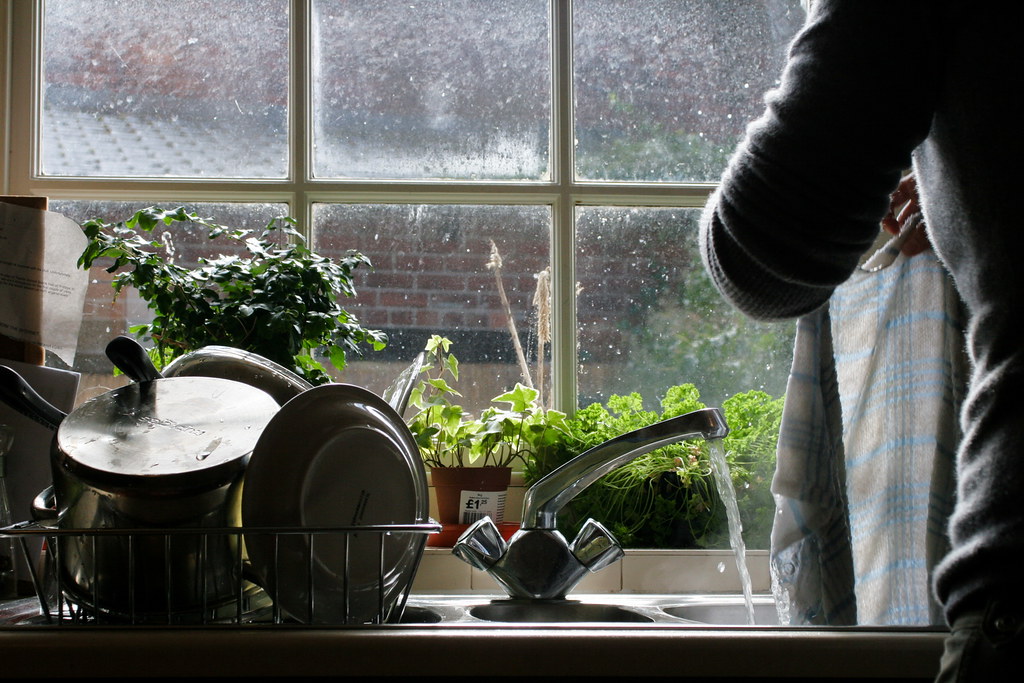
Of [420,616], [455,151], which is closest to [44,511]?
[420,616]

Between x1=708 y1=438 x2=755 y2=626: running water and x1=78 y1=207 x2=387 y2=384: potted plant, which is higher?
x1=78 y1=207 x2=387 y2=384: potted plant

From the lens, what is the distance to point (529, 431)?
5.37ft

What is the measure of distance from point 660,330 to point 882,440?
2.34 feet

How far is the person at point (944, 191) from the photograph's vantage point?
538mm

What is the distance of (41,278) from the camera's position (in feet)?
4.75

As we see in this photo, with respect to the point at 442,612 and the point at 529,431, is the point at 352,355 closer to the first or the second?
the point at 529,431

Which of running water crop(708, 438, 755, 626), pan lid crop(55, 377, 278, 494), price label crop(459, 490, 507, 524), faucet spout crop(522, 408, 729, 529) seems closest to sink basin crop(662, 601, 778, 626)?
running water crop(708, 438, 755, 626)

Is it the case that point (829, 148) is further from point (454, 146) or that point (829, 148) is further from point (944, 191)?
point (454, 146)

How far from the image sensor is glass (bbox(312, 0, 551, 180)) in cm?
184

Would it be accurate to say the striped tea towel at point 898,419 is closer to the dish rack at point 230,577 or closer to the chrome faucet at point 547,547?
the chrome faucet at point 547,547

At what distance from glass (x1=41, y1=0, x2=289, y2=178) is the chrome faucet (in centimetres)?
94

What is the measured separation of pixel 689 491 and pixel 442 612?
0.60 m

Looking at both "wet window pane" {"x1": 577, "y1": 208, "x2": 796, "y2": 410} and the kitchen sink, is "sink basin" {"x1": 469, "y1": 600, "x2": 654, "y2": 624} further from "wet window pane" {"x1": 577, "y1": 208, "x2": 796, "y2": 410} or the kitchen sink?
"wet window pane" {"x1": 577, "y1": 208, "x2": 796, "y2": 410}

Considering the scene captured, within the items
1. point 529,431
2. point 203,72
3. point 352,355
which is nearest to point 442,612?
point 529,431
